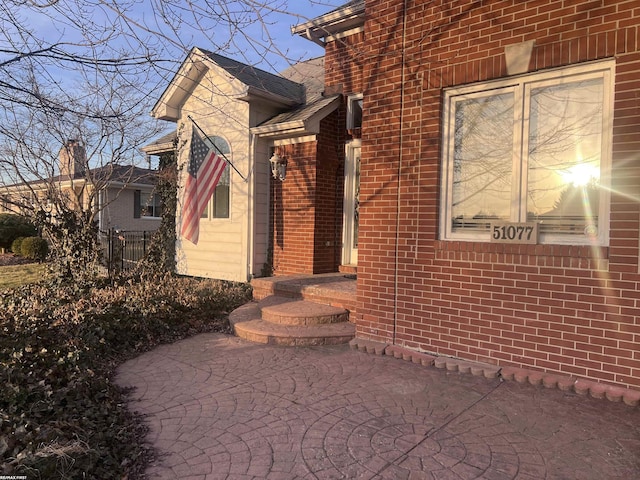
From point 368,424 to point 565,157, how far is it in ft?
9.95

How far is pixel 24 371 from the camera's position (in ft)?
12.6

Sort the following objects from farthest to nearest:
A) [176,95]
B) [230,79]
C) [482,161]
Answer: [176,95] < [230,79] < [482,161]

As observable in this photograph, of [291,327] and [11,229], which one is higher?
[11,229]

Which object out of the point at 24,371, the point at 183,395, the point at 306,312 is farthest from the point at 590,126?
the point at 24,371

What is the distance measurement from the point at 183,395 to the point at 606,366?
12.2 ft

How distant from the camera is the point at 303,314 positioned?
5.84 metres

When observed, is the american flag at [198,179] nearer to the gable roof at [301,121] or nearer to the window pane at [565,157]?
the gable roof at [301,121]

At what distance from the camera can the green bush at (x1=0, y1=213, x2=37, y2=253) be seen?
17.0m

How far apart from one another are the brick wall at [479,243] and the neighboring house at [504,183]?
0.01 m

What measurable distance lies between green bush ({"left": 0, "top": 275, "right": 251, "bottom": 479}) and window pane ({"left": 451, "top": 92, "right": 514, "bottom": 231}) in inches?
145

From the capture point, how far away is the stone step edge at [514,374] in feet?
11.9

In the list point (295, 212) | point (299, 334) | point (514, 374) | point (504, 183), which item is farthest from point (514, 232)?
point (295, 212)

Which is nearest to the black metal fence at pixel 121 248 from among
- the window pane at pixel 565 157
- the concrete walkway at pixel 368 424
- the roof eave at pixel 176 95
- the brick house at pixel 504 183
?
the roof eave at pixel 176 95

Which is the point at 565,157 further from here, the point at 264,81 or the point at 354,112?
the point at 264,81
